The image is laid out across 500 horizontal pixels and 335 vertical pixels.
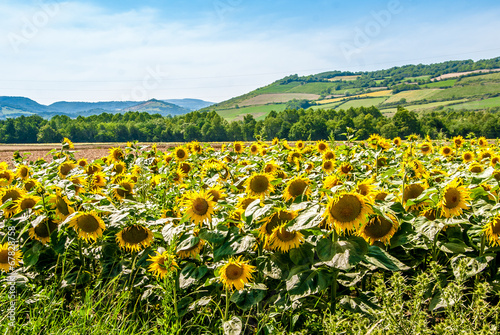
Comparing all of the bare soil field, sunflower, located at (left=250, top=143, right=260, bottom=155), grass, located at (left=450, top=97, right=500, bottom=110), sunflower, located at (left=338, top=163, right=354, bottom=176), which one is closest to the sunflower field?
sunflower, located at (left=338, top=163, right=354, bottom=176)

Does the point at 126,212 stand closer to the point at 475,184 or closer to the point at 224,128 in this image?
the point at 475,184

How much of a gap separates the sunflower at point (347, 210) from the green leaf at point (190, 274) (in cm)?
115

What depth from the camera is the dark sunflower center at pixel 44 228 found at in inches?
132

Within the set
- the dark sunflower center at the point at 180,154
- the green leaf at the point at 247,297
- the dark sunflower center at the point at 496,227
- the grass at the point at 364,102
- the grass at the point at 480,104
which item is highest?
the dark sunflower center at the point at 180,154

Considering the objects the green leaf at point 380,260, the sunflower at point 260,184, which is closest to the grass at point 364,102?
the sunflower at point 260,184

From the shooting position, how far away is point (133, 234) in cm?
307

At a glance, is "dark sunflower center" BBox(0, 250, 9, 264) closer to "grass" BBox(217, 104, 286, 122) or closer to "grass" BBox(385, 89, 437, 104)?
"grass" BBox(217, 104, 286, 122)

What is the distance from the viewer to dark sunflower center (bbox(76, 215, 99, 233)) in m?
3.04

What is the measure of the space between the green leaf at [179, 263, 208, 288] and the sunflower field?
0.04ft

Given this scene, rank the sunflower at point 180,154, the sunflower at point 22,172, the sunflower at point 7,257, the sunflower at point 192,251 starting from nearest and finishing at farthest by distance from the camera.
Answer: the sunflower at point 192,251 → the sunflower at point 7,257 → the sunflower at point 22,172 → the sunflower at point 180,154

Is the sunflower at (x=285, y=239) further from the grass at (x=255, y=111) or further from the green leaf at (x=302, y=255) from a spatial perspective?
the grass at (x=255, y=111)

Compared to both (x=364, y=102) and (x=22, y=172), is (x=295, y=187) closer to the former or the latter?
(x=22, y=172)

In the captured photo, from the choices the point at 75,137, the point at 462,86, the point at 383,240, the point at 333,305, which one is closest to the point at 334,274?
the point at 333,305

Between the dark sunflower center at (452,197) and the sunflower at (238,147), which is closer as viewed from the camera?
the dark sunflower center at (452,197)
